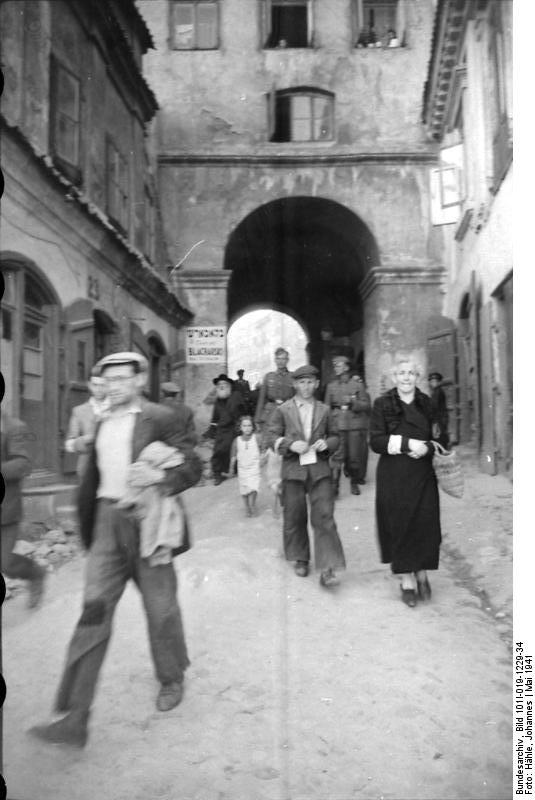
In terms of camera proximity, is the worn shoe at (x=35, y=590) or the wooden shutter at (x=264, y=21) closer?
the worn shoe at (x=35, y=590)

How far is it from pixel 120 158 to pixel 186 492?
1563mm

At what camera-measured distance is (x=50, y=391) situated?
2240 mm

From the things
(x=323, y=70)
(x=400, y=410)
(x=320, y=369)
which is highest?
(x=323, y=70)

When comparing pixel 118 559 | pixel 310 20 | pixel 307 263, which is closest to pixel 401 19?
pixel 310 20

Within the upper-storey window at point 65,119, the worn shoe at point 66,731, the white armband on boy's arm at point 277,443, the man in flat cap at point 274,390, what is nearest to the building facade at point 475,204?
the man in flat cap at point 274,390

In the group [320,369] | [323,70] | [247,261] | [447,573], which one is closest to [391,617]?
[447,573]

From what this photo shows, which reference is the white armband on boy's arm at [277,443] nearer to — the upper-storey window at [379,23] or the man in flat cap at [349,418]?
the man in flat cap at [349,418]

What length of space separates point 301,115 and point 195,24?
561 millimetres

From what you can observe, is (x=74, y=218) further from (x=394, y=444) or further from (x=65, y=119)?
(x=394, y=444)

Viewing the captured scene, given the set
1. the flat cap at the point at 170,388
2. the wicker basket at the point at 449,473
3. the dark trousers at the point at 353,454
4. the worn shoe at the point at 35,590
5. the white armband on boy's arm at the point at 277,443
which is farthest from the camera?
the dark trousers at the point at 353,454

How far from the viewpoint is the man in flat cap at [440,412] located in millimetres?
2631

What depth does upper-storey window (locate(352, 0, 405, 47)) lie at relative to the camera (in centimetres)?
241

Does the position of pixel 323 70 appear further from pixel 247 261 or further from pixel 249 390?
pixel 249 390

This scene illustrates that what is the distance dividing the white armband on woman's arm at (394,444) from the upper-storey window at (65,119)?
191 centimetres
